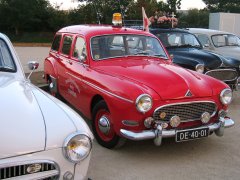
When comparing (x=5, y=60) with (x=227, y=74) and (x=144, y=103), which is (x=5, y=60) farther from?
(x=227, y=74)

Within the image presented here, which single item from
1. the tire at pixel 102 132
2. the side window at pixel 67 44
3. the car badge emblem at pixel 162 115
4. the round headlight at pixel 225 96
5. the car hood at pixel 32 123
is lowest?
the tire at pixel 102 132

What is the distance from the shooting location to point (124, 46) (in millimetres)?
6023

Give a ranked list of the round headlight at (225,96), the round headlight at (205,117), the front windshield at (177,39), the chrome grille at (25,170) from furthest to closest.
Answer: the front windshield at (177,39) → the round headlight at (225,96) → the round headlight at (205,117) → the chrome grille at (25,170)

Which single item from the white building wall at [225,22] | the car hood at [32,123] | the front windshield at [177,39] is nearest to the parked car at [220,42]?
the front windshield at [177,39]

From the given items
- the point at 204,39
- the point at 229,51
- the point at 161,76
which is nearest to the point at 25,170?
the point at 161,76

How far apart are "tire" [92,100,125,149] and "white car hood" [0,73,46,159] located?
153cm

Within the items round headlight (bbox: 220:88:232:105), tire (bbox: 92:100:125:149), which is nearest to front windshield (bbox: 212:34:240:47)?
round headlight (bbox: 220:88:232:105)

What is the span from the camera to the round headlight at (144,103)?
448 cm

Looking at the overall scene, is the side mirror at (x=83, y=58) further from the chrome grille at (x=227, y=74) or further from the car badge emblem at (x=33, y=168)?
the chrome grille at (x=227, y=74)

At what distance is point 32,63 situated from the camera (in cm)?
474

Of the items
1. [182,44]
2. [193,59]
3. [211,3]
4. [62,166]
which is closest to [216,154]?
[62,166]

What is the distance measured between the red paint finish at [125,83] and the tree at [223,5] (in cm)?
4479

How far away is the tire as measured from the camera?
194 inches

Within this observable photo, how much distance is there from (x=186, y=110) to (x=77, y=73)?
1.94 meters
